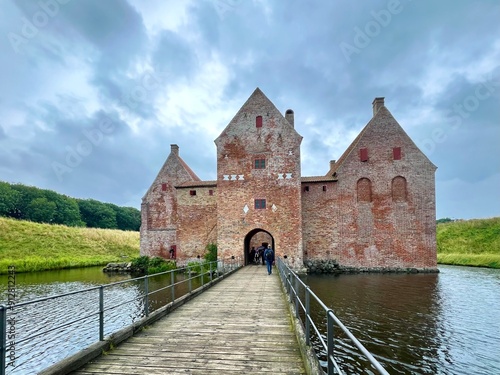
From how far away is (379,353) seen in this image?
7312 millimetres

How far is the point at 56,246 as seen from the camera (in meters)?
32.3

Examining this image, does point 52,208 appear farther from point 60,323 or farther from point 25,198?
point 60,323

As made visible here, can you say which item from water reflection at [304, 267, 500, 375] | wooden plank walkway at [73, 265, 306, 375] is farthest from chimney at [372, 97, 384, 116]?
wooden plank walkway at [73, 265, 306, 375]

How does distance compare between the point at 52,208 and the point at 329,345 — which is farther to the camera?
the point at 52,208

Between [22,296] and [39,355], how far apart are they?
861 centimetres

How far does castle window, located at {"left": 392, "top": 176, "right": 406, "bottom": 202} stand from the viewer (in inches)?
892

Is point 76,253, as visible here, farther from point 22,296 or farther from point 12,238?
point 22,296

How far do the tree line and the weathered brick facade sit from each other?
43505 mm

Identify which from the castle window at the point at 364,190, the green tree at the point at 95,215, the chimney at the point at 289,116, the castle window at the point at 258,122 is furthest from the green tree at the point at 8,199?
the castle window at the point at 364,190

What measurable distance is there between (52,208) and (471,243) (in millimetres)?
68036

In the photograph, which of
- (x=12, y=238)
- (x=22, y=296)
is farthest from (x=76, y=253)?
(x=22, y=296)

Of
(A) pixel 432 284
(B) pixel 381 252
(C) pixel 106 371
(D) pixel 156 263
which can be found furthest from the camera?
(D) pixel 156 263

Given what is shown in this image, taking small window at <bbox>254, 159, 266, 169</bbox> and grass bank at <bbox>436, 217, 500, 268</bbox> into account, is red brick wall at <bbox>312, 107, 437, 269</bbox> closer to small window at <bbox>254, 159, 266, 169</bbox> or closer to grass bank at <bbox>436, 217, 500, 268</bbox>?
Answer: small window at <bbox>254, 159, 266, 169</bbox>

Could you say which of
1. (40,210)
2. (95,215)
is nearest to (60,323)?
(40,210)
